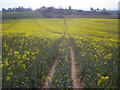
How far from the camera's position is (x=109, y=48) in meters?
4.36

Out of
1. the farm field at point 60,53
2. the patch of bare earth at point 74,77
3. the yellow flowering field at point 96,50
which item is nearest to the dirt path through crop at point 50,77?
the farm field at point 60,53

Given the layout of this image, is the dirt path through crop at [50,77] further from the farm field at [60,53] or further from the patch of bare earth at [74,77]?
the patch of bare earth at [74,77]

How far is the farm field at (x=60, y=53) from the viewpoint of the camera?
3.12m

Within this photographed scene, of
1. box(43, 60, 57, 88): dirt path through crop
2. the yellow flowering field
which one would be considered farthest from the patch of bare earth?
box(43, 60, 57, 88): dirt path through crop

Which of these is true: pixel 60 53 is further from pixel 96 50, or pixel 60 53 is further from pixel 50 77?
pixel 96 50

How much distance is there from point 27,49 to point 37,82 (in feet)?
3.54

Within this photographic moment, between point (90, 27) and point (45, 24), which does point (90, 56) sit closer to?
point (90, 27)

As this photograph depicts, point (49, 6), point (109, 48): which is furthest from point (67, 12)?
point (109, 48)

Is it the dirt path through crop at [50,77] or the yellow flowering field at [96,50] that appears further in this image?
the yellow flowering field at [96,50]

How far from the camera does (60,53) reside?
14.0ft

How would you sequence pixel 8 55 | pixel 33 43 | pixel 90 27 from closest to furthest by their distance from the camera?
1. pixel 8 55
2. pixel 33 43
3. pixel 90 27

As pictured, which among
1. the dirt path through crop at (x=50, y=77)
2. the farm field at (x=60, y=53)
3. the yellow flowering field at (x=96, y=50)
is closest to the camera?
the farm field at (x=60, y=53)

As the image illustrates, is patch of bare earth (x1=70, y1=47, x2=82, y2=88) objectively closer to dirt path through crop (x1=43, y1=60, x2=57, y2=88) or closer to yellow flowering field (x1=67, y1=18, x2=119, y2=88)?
yellow flowering field (x1=67, y1=18, x2=119, y2=88)

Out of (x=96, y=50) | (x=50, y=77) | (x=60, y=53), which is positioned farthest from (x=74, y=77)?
(x=96, y=50)
